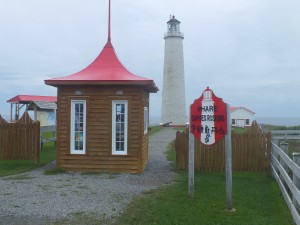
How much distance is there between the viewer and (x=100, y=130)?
468 inches

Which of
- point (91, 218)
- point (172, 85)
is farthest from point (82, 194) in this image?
point (172, 85)

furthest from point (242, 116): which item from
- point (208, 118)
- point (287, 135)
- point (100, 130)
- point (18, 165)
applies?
point (208, 118)

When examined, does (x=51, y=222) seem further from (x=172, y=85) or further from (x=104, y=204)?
(x=172, y=85)

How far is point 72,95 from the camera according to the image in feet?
39.4

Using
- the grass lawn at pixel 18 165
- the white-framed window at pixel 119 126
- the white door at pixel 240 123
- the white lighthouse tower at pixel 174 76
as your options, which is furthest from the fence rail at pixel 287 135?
the white door at pixel 240 123

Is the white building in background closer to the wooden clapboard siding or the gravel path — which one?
the gravel path

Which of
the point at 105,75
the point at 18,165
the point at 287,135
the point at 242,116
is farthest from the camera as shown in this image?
the point at 242,116

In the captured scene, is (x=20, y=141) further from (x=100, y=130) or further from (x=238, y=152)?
(x=238, y=152)

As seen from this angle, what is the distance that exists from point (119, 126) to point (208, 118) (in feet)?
14.2

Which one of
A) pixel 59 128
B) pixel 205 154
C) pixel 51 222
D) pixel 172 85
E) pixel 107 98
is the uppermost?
pixel 172 85

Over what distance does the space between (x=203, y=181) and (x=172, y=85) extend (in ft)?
115

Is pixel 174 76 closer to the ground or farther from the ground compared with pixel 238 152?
farther from the ground

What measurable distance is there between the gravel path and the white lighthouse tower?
32.9 metres

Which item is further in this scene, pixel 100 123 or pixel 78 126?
pixel 78 126
